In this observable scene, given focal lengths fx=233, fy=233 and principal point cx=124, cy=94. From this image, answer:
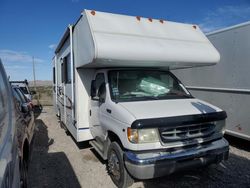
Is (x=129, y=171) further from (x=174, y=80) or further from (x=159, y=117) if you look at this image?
(x=174, y=80)

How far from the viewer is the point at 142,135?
362 cm

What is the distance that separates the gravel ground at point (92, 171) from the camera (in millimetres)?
4312

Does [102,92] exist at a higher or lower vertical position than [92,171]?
higher

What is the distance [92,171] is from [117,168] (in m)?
1.03

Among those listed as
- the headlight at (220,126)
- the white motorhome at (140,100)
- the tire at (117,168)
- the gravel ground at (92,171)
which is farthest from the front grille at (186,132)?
the gravel ground at (92,171)

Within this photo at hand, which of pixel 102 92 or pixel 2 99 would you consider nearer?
pixel 2 99

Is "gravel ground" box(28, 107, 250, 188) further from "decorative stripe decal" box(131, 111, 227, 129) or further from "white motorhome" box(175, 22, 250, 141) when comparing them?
"decorative stripe decal" box(131, 111, 227, 129)

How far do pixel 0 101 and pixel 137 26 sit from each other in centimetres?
324

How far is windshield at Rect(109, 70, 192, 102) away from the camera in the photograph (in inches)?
A: 180

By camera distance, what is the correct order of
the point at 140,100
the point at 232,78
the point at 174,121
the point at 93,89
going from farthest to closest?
the point at 232,78
the point at 93,89
the point at 140,100
the point at 174,121

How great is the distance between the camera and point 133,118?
3645 millimetres

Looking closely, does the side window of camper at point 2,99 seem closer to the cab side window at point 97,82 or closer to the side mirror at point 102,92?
the side mirror at point 102,92

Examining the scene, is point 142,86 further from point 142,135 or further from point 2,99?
point 2,99

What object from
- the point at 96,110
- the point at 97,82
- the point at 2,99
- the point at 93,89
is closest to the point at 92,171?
the point at 96,110
